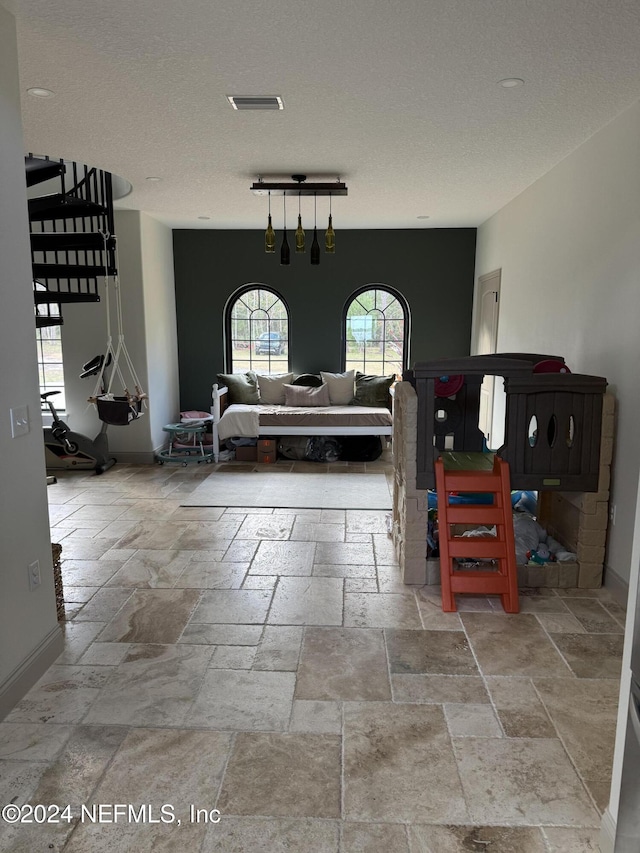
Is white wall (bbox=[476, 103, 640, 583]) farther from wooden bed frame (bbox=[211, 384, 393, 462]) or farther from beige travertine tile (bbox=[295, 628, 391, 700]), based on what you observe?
wooden bed frame (bbox=[211, 384, 393, 462])

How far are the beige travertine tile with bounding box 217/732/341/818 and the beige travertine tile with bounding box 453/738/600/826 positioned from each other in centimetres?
46

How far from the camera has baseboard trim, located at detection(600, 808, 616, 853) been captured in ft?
5.41

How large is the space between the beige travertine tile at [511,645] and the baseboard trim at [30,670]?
198cm

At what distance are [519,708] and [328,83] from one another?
118 inches

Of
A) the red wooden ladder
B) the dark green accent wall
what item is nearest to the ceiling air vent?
the red wooden ladder

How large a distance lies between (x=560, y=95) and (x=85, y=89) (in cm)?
244

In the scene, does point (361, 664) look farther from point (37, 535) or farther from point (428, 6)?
point (428, 6)

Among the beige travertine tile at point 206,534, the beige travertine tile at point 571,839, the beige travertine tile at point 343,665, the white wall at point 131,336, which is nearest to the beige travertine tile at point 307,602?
the beige travertine tile at point 343,665

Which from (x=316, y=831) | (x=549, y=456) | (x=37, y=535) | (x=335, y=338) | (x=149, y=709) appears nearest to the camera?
(x=316, y=831)

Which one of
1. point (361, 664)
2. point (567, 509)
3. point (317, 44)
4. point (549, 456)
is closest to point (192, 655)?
point (361, 664)

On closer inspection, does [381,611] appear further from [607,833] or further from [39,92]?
[39,92]

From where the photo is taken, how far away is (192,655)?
281cm

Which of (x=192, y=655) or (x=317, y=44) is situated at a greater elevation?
(x=317, y=44)

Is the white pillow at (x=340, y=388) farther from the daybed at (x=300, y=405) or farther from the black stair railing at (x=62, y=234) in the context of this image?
the black stair railing at (x=62, y=234)
